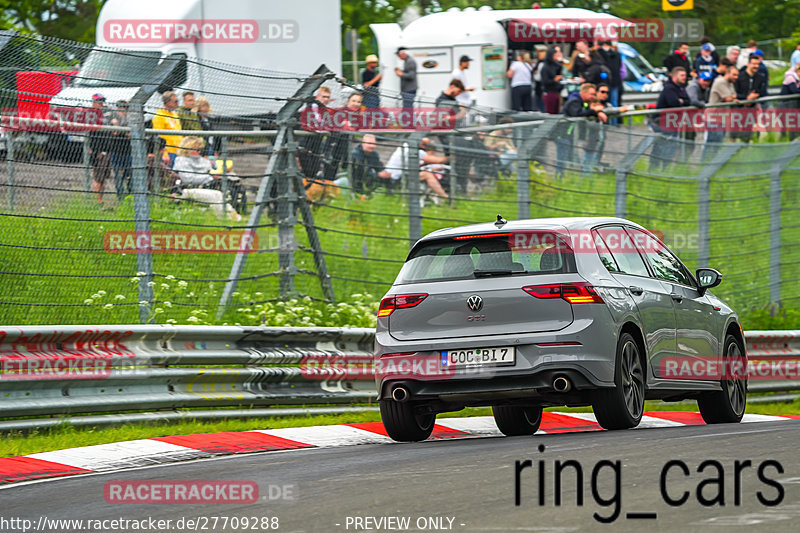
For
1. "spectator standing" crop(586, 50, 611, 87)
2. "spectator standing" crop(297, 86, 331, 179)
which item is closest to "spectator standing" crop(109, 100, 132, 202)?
"spectator standing" crop(297, 86, 331, 179)

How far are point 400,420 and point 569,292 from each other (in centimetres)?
161

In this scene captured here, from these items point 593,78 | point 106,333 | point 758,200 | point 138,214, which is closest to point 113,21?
point 593,78

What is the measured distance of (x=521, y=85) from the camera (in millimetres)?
27172

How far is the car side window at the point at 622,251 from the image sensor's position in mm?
10859

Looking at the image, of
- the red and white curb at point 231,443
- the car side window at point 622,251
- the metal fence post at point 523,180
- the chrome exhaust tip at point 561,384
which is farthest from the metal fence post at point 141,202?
the metal fence post at point 523,180

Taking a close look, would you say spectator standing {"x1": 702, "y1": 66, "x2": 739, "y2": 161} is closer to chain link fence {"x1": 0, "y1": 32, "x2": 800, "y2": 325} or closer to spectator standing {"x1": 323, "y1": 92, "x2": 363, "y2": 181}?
chain link fence {"x1": 0, "y1": 32, "x2": 800, "y2": 325}

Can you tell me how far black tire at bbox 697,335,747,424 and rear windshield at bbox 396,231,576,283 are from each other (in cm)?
246

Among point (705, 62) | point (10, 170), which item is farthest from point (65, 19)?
point (10, 170)

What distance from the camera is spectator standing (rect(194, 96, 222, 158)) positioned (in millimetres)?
13789

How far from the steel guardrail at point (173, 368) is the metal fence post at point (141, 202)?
1057 millimetres

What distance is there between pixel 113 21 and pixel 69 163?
16.4 meters

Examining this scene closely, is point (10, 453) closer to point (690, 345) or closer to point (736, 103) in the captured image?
point (690, 345)

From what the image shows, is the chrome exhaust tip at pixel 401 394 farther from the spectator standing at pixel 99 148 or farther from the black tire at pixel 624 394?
the spectator standing at pixel 99 148

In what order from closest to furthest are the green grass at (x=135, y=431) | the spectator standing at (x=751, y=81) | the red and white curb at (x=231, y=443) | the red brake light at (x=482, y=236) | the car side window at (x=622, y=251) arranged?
the red and white curb at (x=231, y=443)
the green grass at (x=135, y=431)
the red brake light at (x=482, y=236)
the car side window at (x=622, y=251)
the spectator standing at (x=751, y=81)
